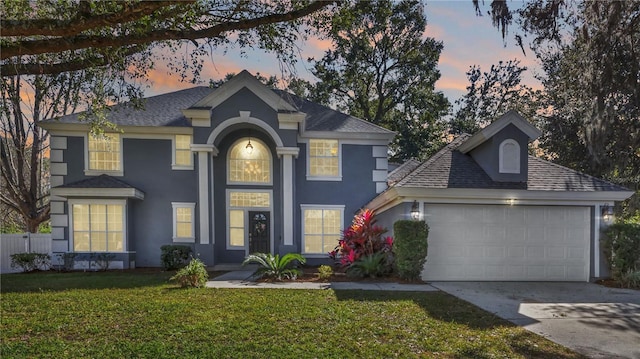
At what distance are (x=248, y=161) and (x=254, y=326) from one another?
907 cm

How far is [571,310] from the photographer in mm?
6527

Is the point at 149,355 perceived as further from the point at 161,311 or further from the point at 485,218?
the point at 485,218

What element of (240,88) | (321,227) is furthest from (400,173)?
(240,88)

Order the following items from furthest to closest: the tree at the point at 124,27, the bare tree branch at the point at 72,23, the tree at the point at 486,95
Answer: the tree at the point at 486,95
the tree at the point at 124,27
the bare tree branch at the point at 72,23

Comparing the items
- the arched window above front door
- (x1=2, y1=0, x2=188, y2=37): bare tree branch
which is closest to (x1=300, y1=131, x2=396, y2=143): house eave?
the arched window above front door

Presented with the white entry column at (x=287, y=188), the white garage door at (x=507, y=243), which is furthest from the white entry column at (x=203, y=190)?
the white garage door at (x=507, y=243)

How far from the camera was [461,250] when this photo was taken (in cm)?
952

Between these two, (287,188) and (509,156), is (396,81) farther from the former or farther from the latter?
(509,156)

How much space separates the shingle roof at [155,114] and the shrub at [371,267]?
8.25m

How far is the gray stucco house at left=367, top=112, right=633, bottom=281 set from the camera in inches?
372

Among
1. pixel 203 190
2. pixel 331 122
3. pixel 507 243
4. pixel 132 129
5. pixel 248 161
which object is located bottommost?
pixel 507 243

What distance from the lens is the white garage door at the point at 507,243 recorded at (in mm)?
9484

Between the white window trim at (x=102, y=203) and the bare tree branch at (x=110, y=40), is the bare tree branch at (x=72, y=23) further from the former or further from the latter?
the white window trim at (x=102, y=203)

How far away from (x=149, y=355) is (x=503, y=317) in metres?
5.41
